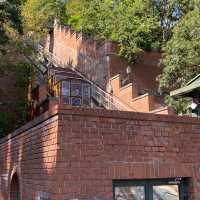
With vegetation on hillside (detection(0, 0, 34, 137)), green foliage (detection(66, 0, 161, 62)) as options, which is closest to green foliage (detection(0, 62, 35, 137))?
vegetation on hillside (detection(0, 0, 34, 137))

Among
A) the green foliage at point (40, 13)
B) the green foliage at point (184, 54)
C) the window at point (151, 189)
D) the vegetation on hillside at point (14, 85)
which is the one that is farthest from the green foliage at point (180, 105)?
the green foliage at point (40, 13)

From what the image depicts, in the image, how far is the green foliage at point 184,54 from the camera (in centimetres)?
2063

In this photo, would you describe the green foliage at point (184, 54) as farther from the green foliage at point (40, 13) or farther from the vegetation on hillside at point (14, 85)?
the green foliage at point (40, 13)

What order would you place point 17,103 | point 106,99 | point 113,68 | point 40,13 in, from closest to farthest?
1. point 106,99
2. point 113,68
3. point 17,103
4. point 40,13

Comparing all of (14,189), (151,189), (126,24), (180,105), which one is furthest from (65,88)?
(151,189)

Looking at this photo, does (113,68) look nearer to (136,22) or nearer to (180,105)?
(136,22)

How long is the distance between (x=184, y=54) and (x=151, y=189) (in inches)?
552

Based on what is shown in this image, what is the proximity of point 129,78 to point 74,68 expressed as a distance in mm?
5645

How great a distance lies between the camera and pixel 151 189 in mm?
8250

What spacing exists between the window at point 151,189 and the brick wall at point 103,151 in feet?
0.47

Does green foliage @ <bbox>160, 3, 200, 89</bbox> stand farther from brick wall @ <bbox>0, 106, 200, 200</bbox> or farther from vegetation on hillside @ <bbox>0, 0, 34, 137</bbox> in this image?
brick wall @ <bbox>0, 106, 200, 200</bbox>

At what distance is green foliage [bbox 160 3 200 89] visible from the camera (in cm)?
2063

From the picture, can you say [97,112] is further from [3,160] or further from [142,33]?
[142,33]

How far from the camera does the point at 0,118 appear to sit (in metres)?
28.5
